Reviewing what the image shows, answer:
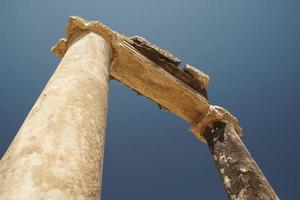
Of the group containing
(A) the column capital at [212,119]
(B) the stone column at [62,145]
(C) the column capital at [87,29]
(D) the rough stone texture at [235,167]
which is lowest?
(B) the stone column at [62,145]

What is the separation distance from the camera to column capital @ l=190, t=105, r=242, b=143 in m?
10.8

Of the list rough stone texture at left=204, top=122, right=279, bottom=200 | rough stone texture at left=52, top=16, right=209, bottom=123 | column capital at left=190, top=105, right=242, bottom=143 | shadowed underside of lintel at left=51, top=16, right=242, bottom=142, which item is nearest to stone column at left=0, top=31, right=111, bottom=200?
rough stone texture at left=52, top=16, right=209, bottom=123

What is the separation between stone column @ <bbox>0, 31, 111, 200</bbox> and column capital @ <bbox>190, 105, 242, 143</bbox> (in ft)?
18.8

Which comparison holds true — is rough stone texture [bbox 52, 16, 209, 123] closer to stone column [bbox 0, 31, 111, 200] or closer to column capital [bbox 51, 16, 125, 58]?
column capital [bbox 51, 16, 125, 58]

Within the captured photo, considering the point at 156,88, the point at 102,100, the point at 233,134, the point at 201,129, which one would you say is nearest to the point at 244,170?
the point at 233,134

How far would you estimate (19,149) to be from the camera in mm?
3684

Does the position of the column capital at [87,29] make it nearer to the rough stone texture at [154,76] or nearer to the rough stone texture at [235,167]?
the rough stone texture at [154,76]

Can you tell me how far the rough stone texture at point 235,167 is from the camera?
790 cm

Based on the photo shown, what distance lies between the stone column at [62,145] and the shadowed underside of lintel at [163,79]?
161 inches

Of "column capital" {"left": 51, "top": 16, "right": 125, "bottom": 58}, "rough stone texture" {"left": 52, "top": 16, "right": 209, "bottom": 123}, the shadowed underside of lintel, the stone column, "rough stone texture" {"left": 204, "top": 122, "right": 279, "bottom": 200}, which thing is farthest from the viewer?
the shadowed underside of lintel

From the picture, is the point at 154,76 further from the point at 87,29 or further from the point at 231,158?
the point at 231,158

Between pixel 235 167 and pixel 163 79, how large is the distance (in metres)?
3.82

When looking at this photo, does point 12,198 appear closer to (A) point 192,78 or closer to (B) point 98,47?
(B) point 98,47

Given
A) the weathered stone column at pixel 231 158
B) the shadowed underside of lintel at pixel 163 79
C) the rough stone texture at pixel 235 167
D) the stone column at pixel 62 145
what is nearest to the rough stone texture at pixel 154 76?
the shadowed underside of lintel at pixel 163 79
